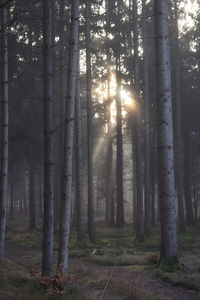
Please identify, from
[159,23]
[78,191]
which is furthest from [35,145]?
[159,23]

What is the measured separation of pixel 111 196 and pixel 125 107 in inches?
307

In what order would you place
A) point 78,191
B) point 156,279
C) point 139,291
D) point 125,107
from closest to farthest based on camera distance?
1. point 139,291
2. point 156,279
3. point 78,191
4. point 125,107

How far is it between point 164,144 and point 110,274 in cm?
399

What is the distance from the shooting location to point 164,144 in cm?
1198

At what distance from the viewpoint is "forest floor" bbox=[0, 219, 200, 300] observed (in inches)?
338

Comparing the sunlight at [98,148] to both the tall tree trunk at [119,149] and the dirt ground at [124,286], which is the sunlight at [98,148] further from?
the dirt ground at [124,286]

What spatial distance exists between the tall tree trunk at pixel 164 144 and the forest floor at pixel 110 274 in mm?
930

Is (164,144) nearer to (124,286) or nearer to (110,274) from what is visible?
(110,274)

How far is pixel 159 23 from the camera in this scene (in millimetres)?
12320

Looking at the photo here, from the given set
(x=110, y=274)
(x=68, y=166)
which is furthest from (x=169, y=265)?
(x=68, y=166)

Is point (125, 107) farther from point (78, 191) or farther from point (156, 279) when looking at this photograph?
point (156, 279)

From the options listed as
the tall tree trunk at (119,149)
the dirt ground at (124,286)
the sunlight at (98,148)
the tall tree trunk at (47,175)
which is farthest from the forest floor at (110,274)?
the sunlight at (98,148)

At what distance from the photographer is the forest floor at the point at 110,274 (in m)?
8.59

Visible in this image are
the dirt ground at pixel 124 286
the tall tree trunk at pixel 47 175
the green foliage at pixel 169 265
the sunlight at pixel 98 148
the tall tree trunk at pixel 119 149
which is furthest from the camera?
the sunlight at pixel 98 148
